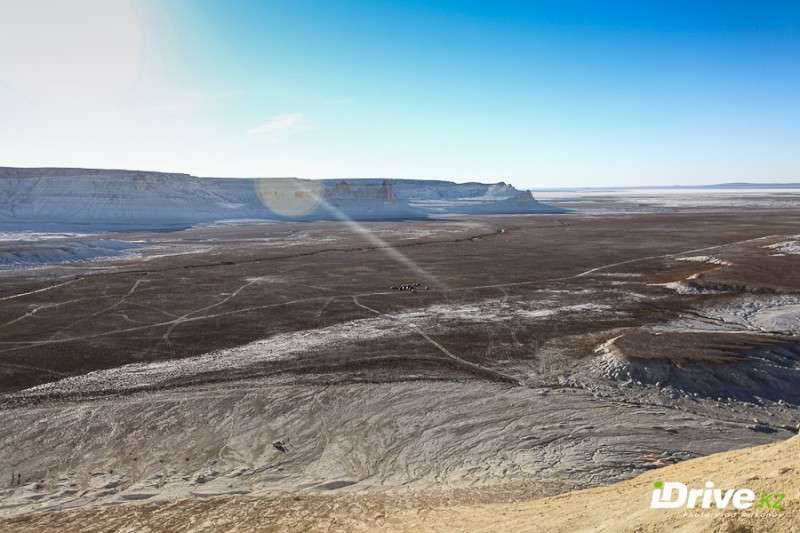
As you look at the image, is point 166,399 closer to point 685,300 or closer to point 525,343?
point 525,343

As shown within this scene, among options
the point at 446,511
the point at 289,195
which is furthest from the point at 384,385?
the point at 289,195

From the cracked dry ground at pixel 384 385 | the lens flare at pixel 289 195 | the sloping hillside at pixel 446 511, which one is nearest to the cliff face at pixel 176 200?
the lens flare at pixel 289 195

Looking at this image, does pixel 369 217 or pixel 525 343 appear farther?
pixel 369 217

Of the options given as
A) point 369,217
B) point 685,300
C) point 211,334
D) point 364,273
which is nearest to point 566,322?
point 685,300

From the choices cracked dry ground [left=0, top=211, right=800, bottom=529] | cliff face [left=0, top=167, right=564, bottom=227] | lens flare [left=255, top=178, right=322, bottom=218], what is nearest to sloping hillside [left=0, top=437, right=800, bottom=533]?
cracked dry ground [left=0, top=211, right=800, bottom=529]

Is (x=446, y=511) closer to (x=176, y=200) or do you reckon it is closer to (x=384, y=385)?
(x=384, y=385)

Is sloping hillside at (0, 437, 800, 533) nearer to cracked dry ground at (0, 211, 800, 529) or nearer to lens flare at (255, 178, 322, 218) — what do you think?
cracked dry ground at (0, 211, 800, 529)
